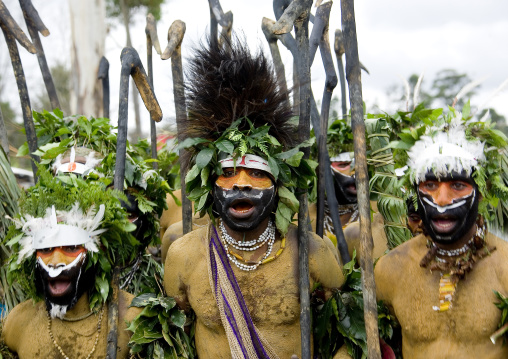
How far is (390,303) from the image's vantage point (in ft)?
11.7

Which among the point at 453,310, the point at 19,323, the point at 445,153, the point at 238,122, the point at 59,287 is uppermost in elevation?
the point at 238,122

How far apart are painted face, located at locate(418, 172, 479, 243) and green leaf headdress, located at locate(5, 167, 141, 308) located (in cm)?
183

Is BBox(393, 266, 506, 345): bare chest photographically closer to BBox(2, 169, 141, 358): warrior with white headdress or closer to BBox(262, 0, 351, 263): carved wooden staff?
BBox(262, 0, 351, 263): carved wooden staff

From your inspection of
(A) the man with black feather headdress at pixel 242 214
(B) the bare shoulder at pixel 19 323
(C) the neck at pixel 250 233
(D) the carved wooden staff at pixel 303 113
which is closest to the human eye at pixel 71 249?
(B) the bare shoulder at pixel 19 323

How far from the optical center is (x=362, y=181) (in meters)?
3.14

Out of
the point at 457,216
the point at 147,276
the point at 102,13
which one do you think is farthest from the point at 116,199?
the point at 102,13

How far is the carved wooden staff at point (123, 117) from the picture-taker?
3734 mm

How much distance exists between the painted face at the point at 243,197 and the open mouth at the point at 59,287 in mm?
1013

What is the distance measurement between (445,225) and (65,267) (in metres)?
2.17

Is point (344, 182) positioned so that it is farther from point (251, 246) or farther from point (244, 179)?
point (244, 179)

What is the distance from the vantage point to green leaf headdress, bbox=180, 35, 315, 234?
3.58 meters

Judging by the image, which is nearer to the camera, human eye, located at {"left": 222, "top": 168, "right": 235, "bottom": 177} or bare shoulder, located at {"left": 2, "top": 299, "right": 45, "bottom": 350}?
human eye, located at {"left": 222, "top": 168, "right": 235, "bottom": 177}

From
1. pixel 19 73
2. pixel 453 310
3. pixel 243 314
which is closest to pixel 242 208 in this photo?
pixel 243 314

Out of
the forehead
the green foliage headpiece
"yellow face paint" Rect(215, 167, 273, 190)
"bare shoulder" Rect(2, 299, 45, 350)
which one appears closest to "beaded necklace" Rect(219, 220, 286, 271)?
"yellow face paint" Rect(215, 167, 273, 190)
